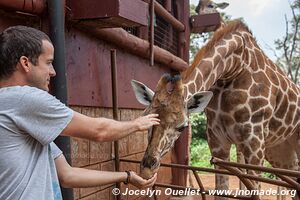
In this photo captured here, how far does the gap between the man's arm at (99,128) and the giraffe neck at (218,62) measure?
1967 millimetres

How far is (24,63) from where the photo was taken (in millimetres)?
1560

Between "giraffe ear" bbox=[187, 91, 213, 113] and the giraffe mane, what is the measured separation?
592 mm

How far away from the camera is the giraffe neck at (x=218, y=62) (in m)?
3.93

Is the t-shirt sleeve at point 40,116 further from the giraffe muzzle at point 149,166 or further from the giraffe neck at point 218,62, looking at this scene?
the giraffe neck at point 218,62

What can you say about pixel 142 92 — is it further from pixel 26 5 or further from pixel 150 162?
pixel 26 5

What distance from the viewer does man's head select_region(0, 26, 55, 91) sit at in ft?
5.07

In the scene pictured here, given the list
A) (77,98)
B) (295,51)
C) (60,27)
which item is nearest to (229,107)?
(77,98)

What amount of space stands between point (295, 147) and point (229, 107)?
1.46 meters

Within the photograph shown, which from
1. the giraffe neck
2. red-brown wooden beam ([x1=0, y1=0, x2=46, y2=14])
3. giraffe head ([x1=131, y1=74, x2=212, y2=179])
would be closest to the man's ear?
red-brown wooden beam ([x1=0, y1=0, x2=46, y2=14])

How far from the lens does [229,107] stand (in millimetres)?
4402

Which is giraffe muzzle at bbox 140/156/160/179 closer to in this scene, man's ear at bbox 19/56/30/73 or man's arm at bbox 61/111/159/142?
man's arm at bbox 61/111/159/142

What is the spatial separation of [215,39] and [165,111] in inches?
62.3

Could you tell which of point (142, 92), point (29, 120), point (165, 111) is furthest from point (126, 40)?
point (29, 120)

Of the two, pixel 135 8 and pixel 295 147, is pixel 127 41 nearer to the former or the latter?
pixel 135 8
